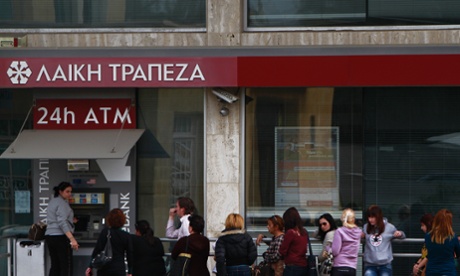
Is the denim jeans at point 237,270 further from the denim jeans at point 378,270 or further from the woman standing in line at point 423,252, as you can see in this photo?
the woman standing in line at point 423,252

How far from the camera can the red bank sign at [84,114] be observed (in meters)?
16.3

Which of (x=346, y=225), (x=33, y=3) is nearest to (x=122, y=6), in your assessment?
(x=33, y=3)

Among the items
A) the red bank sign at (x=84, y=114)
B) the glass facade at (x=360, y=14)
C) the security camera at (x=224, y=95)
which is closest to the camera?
the security camera at (x=224, y=95)

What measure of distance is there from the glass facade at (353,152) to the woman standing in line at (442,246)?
9.03 feet

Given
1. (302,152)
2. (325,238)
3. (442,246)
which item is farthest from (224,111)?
(442,246)

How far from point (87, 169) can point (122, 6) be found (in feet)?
8.30

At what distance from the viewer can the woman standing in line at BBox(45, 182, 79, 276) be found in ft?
50.5

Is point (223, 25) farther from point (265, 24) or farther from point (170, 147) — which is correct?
point (170, 147)

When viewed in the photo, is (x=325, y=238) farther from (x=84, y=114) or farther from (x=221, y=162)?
(x=84, y=114)

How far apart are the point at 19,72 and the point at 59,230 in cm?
238

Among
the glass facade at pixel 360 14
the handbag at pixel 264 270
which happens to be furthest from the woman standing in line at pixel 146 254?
the glass facade at pixel 360 14

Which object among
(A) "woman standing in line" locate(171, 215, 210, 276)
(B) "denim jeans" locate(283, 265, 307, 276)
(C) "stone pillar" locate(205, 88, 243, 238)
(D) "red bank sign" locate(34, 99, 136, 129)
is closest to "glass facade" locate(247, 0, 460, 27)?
(C) "stone pillar" locate(205, 88, 243, 238)

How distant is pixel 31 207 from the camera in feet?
53.9

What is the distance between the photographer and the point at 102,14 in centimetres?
1655
